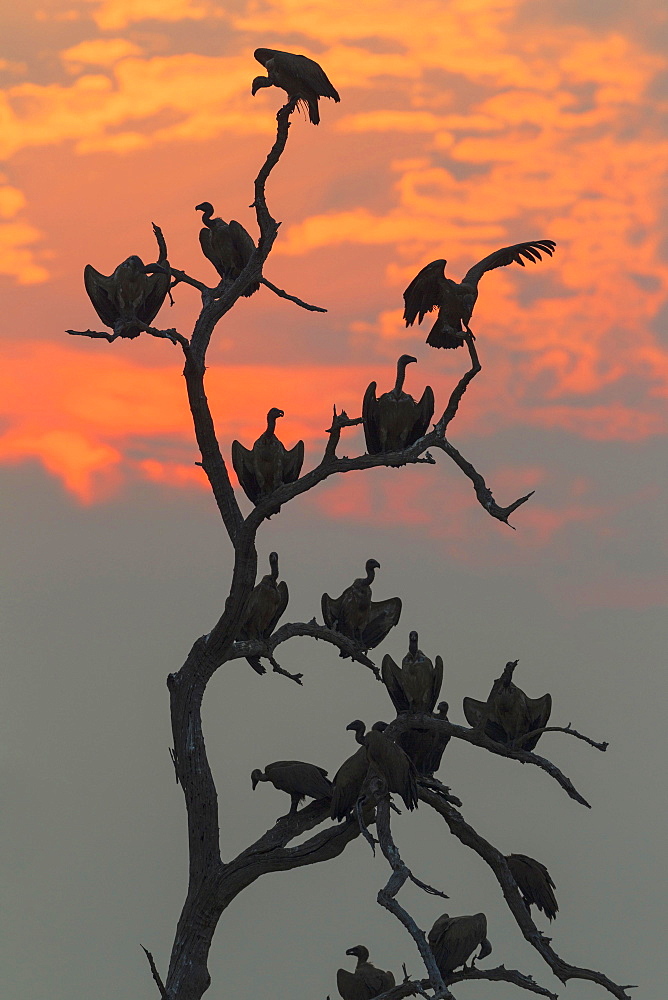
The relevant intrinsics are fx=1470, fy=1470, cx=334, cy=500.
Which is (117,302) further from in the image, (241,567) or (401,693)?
(401,693)

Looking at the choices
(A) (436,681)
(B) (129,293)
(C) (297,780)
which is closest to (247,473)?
(B) (129,293)

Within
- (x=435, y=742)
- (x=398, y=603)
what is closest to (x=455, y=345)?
(x=398, y=603)

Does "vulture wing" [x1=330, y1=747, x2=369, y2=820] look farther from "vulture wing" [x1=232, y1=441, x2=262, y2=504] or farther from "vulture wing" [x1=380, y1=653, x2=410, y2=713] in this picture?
"vulture wing" [x1=232, y1=441, x2=262, y2=504]

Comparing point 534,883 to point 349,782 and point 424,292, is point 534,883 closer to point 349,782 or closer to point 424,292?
point 349,782

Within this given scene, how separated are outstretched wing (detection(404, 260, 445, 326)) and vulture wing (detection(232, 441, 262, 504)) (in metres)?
2.16

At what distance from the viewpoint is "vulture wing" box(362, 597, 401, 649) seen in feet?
52.5

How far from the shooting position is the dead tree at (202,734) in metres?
14.7

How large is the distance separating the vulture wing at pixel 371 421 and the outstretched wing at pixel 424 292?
0.88 meters

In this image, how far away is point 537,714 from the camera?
49.0ft

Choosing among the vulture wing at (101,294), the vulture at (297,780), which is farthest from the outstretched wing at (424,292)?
the vulture at (297,780)

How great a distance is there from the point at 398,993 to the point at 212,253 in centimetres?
797

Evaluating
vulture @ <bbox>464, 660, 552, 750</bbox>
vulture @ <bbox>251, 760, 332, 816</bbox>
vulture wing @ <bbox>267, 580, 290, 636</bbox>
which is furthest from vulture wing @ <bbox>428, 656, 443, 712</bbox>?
vulture wing @ <bbox>267, 580, 290, 636</bbox>

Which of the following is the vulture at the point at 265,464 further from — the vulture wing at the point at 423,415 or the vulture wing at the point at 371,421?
the vulture wing at the point at 423,415

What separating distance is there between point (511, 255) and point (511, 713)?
15.4 ft
